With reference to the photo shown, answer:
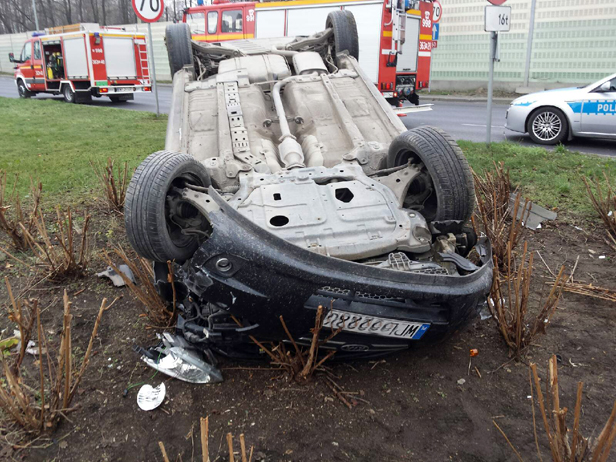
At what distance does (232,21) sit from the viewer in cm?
1415

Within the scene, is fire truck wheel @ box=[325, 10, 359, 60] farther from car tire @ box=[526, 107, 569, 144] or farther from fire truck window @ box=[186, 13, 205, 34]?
fire truck window @ box=[186, 13, 205, 34]

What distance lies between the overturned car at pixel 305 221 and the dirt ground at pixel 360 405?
244mm

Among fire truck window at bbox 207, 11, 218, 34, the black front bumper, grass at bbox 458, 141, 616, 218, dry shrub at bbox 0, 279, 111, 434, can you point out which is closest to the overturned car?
the black front bumper

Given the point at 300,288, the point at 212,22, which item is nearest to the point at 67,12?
the point at 212,22

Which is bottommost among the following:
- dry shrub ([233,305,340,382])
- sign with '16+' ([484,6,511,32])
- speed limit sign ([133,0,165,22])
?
dry shrub ([233,305,340,382])

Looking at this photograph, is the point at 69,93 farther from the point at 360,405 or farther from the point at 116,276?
the point at 360,405

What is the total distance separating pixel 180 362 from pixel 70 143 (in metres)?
7.34

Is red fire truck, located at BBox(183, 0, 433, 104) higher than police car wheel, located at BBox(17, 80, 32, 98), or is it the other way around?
red fire truck, located at BBox(183, 0, 433, 104)

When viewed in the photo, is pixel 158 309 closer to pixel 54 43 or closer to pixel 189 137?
pixel 189 137

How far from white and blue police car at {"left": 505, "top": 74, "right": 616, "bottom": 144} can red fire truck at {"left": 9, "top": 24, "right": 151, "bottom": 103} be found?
13.0 metres

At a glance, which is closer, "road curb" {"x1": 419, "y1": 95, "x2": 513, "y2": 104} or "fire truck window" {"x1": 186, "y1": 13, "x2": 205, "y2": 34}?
"fire truck window" {"x1": 186, "y1": 13, "x2": 205, "y2": 34}

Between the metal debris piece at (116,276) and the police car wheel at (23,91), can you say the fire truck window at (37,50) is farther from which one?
the metal debris piece at (116,276)

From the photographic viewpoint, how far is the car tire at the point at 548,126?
8461mm

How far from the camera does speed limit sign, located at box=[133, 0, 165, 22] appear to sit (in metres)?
9.09
